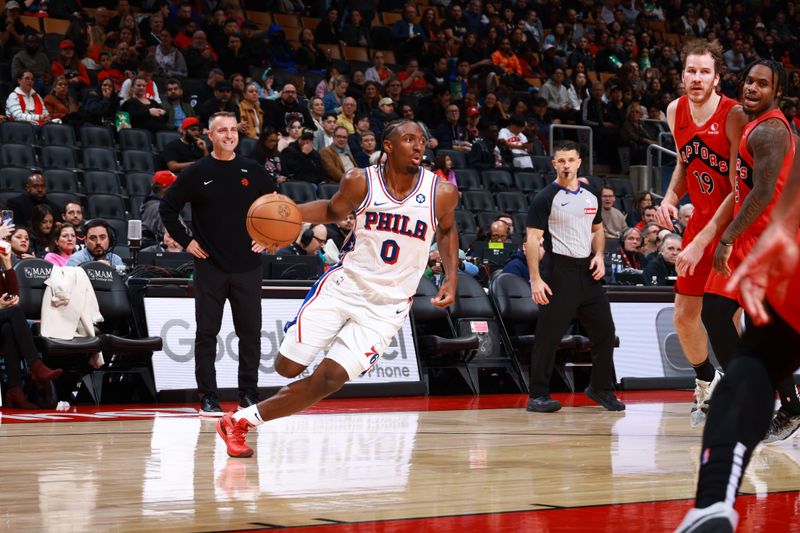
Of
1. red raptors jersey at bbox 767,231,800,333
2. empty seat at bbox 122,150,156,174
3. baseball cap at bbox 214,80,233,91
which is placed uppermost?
baseball cap at bbox 214,80,233,91

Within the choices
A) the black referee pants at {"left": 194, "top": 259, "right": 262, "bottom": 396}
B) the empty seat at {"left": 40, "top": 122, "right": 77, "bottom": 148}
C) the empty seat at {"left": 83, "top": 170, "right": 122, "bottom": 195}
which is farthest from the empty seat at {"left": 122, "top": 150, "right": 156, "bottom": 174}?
the black referee pants at {"left": 194, "top": 259, "right": 262, "bottom": 396}

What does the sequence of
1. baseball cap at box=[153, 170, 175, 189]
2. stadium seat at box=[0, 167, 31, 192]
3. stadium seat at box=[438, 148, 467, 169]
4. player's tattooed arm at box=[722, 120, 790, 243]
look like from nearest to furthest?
player's tattooed arm at box=[722, 120, 790, 243]
baseball cap at box=[153, 170, 175, 189]
stadium seat at box=[0, 167, 31, 192]
stadium seat at box=[438, 148, 467, 169]

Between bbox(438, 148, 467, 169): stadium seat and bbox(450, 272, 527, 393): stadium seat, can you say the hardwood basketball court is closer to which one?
bbox(450, 272, 527, 393): stadium seat

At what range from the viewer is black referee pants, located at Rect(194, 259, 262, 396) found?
7.91 metres

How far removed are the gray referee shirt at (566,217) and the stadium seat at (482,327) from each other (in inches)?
78.3

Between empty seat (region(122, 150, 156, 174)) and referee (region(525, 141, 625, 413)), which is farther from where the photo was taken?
empty seat (region(122, 150, 156, 174))

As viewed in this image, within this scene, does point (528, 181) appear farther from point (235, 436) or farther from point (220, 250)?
point (235, 436)

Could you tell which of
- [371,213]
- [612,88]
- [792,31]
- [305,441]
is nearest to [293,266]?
[305,441]

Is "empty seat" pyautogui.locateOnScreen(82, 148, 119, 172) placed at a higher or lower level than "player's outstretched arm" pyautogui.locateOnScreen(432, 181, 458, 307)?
higher

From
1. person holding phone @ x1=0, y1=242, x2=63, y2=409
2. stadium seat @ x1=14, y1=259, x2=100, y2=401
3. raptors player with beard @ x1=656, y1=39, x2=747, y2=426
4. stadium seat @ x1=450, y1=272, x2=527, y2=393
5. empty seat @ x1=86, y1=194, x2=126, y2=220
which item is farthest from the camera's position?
empty seat @ x1=86, y1=194, x2=126, y2=220

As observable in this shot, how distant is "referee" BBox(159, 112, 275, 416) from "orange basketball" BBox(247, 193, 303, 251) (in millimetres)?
2554

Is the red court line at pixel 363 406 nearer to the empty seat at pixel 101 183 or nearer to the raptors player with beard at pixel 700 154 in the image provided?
the raptors player with beard at pixel 700 154

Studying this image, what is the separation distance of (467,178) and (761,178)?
35.4 ft

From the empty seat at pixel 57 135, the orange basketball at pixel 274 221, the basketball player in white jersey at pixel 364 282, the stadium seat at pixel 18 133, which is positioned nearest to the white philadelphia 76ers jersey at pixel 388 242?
the basketball player in white jersey at pixel 364 282
